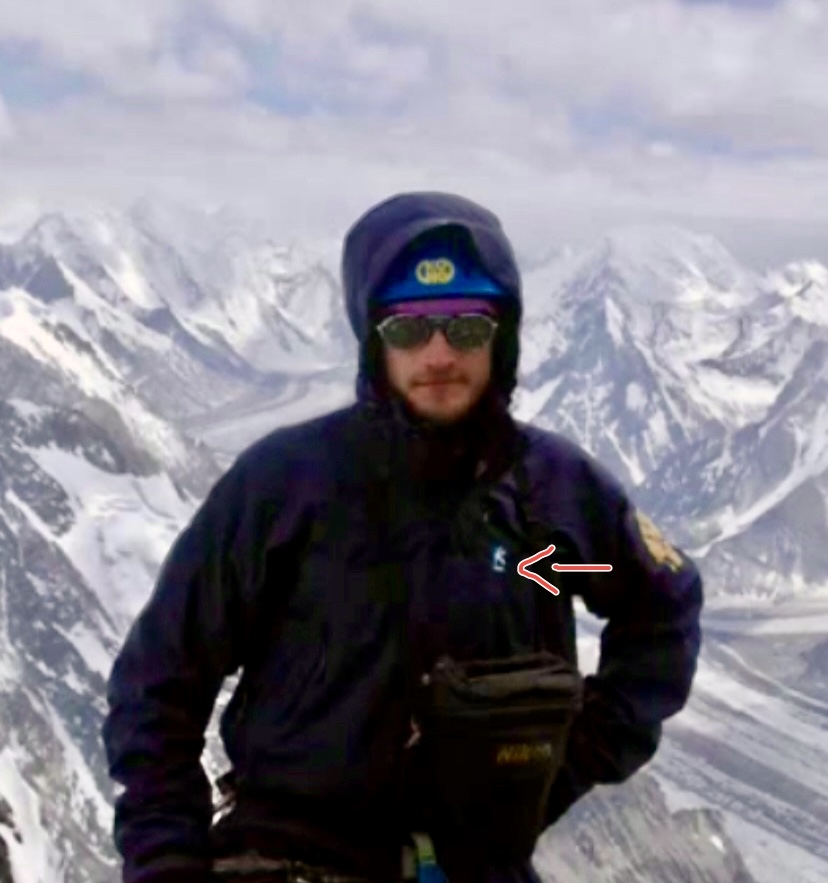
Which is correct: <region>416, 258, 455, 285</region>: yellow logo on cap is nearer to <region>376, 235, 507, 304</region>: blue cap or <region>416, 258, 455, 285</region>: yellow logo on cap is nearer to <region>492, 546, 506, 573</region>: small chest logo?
<region>376, 235, 507, 304</region>: blue cap

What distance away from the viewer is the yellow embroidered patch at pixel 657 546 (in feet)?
32.2

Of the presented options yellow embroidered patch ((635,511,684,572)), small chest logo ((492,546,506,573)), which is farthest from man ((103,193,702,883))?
yellow embroidered patch ((635,511,684,572))

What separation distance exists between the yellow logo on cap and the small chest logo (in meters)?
1.43

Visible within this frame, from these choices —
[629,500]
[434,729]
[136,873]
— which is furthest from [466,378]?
[136,873]

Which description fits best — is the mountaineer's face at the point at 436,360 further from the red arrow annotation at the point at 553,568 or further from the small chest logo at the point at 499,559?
the red arrow annotation at the point at 553,568

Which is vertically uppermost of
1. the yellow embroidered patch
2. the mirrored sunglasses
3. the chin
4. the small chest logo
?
the mirrored sunglasses

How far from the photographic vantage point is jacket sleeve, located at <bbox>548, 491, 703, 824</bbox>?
970 cm

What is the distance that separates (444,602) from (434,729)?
25.7 inches

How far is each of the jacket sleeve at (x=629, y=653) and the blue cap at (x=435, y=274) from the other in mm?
1462

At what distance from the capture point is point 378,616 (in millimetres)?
8883

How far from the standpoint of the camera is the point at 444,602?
8.93 m

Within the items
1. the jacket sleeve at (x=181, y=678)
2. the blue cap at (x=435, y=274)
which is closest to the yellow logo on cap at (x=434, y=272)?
the blue cap at (x=435, y=274)

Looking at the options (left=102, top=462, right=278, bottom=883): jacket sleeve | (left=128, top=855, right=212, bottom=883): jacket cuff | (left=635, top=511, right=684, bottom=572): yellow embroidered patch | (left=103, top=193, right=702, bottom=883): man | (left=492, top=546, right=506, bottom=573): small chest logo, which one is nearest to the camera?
(left=128, top=855, right=212, bottom=883): jacket cuff

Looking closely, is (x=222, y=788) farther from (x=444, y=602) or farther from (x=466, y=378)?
(x=466, y=378)
